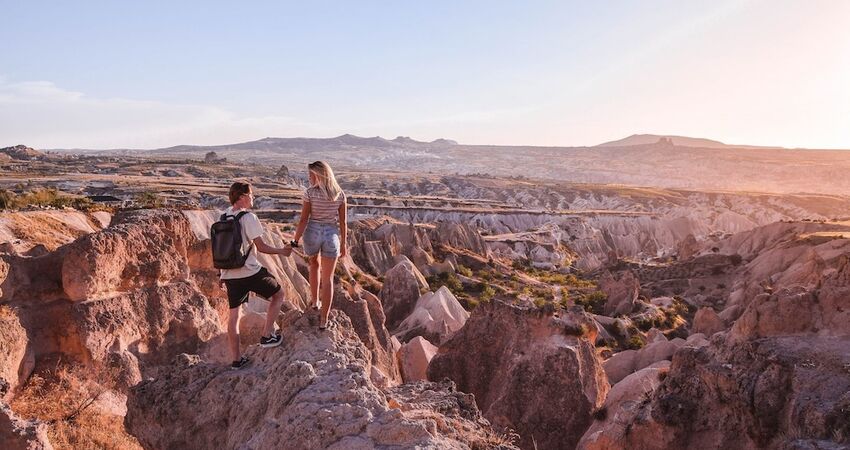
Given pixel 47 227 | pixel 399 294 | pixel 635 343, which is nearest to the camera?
pixel 47 227

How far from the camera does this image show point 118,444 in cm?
732

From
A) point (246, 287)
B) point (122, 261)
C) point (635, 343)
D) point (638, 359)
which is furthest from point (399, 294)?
point (246, 287)

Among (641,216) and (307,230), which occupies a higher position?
(307,230)

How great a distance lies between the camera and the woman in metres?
6.31

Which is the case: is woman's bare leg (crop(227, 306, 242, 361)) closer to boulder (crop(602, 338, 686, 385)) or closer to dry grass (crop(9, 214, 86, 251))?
dry grass (crop(9, 214, 86, 251))

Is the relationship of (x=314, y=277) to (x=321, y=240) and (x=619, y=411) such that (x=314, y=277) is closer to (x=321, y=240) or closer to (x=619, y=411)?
(x=321, y=240)

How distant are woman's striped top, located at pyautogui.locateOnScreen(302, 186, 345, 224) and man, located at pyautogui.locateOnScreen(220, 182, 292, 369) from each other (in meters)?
0.47

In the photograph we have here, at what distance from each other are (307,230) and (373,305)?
37.7 ft

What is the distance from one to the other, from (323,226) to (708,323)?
2075cm

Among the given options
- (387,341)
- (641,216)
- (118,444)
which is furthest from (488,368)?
(641,216)

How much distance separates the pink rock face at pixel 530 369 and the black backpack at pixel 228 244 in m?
6.95

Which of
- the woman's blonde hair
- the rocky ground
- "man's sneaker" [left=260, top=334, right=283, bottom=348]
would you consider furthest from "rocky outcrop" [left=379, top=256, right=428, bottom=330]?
the woman's blonde hair

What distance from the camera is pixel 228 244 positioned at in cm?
598

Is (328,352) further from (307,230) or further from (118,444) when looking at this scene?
(118,444)
